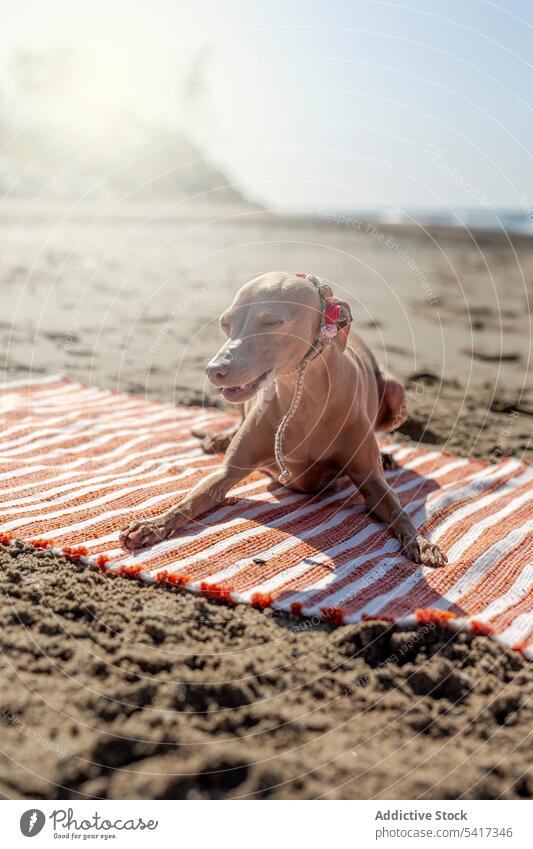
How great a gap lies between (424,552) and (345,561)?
1.31 ft

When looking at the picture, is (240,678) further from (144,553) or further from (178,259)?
(178,259)

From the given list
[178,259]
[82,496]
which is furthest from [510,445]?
[178,259]

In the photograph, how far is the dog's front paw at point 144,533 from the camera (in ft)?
11.9

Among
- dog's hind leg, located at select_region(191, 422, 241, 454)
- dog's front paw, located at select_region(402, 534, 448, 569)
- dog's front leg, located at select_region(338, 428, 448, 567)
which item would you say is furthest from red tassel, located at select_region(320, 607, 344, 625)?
dog's hind leg, located at select_region(191, 422, 241, 454)

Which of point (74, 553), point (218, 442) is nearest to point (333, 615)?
point (74, 553)

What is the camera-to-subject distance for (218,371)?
10.9ft

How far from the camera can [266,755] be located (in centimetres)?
237

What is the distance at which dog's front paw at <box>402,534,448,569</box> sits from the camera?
3671 mm

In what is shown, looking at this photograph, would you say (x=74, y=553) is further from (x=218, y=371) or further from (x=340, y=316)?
(x=340, y=316)

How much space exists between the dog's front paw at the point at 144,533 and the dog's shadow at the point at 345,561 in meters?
0.47

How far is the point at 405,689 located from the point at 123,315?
8583mm

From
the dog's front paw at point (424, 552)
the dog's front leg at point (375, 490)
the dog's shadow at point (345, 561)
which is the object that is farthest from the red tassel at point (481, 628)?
the dog's front leg at point (375, 490)

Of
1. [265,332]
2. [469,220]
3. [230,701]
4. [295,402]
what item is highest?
[469,220]
